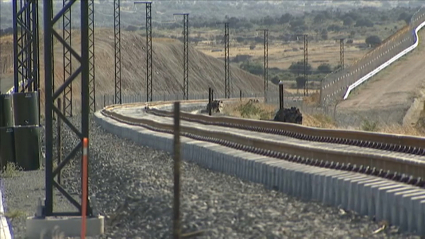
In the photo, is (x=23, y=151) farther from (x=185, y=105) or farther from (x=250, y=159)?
(x=185, y=105)

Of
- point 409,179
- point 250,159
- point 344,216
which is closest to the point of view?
point 344,216

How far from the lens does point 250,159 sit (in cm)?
2016

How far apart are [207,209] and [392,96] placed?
42354 millimetres

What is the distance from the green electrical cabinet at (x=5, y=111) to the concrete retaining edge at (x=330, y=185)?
6.33 metres

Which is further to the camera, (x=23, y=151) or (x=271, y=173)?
(x=23, y=151)

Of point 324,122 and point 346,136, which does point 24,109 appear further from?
point 324,122

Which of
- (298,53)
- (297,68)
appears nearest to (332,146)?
(297,68)

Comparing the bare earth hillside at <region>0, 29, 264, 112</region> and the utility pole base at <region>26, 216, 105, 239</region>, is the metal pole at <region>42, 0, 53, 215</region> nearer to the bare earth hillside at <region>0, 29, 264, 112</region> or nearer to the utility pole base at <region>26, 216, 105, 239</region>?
the utility pole base at <region>26, 216, 105, 239</region>

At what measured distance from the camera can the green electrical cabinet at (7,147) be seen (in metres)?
27.8

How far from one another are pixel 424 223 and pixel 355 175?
387 centimetres

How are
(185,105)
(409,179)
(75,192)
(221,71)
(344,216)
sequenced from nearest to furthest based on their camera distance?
(344,216) < (409,179) < (75,192) < (185,105) < (221,71)

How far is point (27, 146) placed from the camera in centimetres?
2794

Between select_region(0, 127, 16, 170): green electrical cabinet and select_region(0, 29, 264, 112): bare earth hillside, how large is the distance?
81984mm

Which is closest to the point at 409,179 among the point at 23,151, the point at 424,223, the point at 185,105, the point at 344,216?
the point at 344,216
